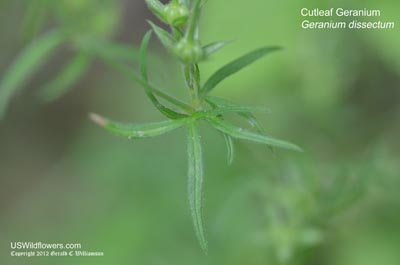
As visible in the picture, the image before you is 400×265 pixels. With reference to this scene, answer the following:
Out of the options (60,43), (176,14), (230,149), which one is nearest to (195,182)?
(230,149)

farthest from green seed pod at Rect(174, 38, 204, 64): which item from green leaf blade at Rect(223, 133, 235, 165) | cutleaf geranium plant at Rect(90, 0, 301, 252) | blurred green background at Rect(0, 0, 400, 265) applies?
blurred green background at Rect(0, 0, 400, 265)

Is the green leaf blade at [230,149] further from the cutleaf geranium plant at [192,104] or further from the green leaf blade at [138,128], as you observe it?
the green leaf blade at [138,128]

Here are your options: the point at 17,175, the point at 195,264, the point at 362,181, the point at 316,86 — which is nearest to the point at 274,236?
the point at 362,181

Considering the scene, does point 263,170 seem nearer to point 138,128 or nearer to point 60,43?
point 60,43

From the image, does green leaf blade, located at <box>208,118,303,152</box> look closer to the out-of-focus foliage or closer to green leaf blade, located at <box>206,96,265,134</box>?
green leaf blade, located at <box>206,96,265,134</box>

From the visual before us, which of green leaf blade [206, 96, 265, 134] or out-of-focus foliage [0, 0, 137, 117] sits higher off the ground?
out-of-focus foliage [0, 0, 137, 117]

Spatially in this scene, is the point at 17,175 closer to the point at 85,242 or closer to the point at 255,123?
the point at 85,242
